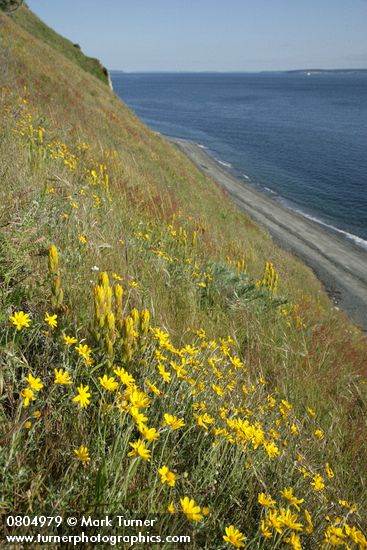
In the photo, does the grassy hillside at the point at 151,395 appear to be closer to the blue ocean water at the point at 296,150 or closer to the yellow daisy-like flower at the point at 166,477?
the yellow daisy-like flower at the point at 166,477

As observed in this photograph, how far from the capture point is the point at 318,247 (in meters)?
24.1

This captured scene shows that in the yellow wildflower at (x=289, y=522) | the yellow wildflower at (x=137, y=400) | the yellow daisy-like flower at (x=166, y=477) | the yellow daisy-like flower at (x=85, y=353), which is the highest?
the yellow daisy-like flower at (x=85, y=353)

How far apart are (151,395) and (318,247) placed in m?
23.8

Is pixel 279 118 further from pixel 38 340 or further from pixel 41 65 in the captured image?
pixel 38 340

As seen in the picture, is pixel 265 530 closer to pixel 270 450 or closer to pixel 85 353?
pixel 270 450

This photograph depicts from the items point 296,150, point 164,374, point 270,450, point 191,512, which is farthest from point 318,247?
point 296,150

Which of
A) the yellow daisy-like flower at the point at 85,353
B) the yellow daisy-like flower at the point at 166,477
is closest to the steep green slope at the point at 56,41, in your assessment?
the yellow daisy-like flower at the point at 85,353

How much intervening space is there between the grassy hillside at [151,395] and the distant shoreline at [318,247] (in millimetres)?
14063

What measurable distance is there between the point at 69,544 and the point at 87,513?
11 cm

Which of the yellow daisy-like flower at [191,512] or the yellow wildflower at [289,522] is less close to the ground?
the yellow daisy-like flower at [191,512]

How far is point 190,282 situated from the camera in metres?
4.17

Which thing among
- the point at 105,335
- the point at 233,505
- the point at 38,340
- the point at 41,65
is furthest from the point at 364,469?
the point at 41,65

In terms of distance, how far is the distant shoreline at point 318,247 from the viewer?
1900 centimetres

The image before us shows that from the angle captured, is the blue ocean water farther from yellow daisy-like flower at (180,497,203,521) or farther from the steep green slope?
yellow daisy-like flower at (180,497,203,521)
